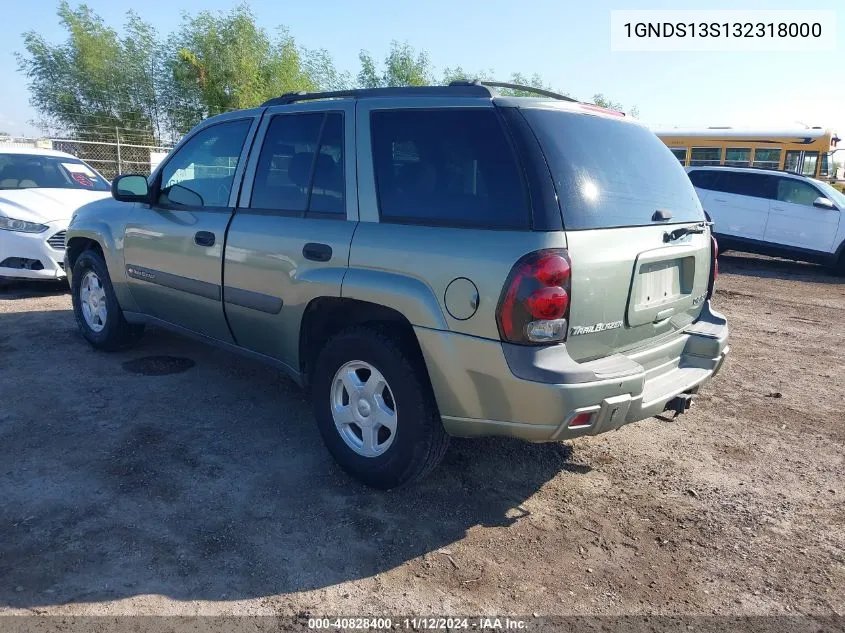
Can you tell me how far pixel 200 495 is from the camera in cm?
327

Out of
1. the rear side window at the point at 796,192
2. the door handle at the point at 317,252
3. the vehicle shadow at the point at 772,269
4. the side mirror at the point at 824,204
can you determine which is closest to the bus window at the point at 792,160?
the vehicle shadow at the point at 772,269

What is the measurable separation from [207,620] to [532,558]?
1364 millimetres

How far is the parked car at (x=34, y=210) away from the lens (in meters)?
7.21

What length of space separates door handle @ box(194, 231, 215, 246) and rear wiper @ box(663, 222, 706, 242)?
268 cm

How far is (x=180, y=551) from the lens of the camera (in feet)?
9.22

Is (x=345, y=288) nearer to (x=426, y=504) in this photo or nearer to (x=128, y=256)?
(x=426, y=504)

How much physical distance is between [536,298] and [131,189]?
11.3ft

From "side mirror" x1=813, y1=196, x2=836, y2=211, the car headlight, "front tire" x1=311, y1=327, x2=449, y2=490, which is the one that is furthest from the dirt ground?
"side mirror" x1=813, y1=196, x2=836, y2=211

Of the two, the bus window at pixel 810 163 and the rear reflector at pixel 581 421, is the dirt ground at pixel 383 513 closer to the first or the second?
the rear reflector at pixel 581 421

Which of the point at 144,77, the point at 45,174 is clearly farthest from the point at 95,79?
the point at 45,174

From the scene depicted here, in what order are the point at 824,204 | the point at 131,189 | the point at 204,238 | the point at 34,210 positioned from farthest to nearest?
the point at 824,204
the point at 34,210
the point at 131,189
the point at 204,238

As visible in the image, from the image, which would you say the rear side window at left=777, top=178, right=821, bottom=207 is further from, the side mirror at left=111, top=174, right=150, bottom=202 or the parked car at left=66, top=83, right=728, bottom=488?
the side mirror at left=111, top=174, right=150, bottom=202

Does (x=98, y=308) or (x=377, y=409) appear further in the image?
(x=98, y=308)

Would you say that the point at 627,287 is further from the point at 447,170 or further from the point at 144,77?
the point at 144,77
